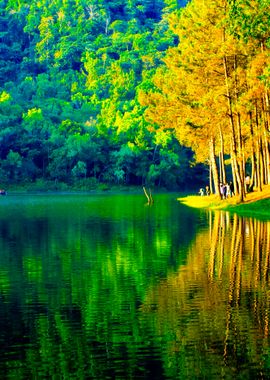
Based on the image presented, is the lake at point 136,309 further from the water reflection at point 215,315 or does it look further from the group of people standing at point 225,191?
the group of people standing at point 225,191

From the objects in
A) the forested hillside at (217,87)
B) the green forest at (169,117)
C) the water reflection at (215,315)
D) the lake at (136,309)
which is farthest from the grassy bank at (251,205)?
the water reflection at (215,315)

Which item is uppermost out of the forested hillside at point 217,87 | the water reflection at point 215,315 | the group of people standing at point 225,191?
the forested hillside at point 217,87

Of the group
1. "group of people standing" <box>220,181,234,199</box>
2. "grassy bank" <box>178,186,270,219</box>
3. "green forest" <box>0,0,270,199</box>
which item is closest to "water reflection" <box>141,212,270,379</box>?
"green forest" <box>0,0,270,199</box>

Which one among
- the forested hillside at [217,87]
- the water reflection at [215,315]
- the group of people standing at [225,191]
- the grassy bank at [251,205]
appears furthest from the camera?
the group of people standing at [225,191]

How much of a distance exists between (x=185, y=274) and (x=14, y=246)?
1007 cm

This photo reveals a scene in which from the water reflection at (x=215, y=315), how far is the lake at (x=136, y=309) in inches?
0.8

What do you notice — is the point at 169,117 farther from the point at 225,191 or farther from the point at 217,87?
the point at 217,87

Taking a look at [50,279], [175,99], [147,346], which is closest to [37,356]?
[147,346]

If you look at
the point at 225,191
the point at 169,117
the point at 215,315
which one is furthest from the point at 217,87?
the point at 215,315

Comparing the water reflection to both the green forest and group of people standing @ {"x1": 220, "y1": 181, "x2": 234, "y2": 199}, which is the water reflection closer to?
the green forest

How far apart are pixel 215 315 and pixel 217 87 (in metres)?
41.4

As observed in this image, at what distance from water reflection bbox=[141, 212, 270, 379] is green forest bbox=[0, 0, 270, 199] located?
1843 centimetres

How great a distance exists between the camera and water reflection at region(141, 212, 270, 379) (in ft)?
37.5

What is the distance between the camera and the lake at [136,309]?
452 inches
